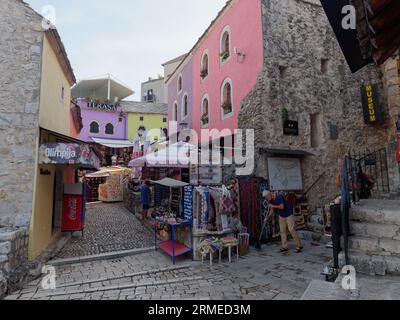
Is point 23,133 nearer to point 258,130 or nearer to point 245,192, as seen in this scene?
point 245,192

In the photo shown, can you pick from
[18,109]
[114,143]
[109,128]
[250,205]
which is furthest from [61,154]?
[109,128]

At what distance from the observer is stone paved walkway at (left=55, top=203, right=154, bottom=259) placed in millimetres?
7353

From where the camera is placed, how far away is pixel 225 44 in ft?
41.9

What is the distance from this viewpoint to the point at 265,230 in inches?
333

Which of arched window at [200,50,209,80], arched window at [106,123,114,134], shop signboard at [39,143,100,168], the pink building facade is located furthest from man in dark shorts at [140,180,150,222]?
arched window at [106,123,114,134]

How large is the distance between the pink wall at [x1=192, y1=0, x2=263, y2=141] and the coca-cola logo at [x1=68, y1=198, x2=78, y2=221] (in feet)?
22.1

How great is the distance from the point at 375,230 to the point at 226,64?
9809 millimetres

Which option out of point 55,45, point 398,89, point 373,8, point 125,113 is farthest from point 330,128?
point 125,113

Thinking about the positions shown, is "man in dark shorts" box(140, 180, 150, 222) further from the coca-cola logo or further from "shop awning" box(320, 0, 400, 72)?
"shop awning" box(320, 0, 400, 72)

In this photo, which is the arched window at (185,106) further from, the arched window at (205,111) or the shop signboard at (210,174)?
the shop signboard at (210,174)

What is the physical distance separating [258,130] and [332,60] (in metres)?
5.10

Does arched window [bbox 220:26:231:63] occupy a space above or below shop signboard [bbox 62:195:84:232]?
above

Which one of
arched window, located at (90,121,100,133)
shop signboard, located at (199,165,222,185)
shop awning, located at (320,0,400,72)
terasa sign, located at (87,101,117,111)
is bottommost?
shop signboard, located at (199,165,222,185)

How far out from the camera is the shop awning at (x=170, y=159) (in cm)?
834
